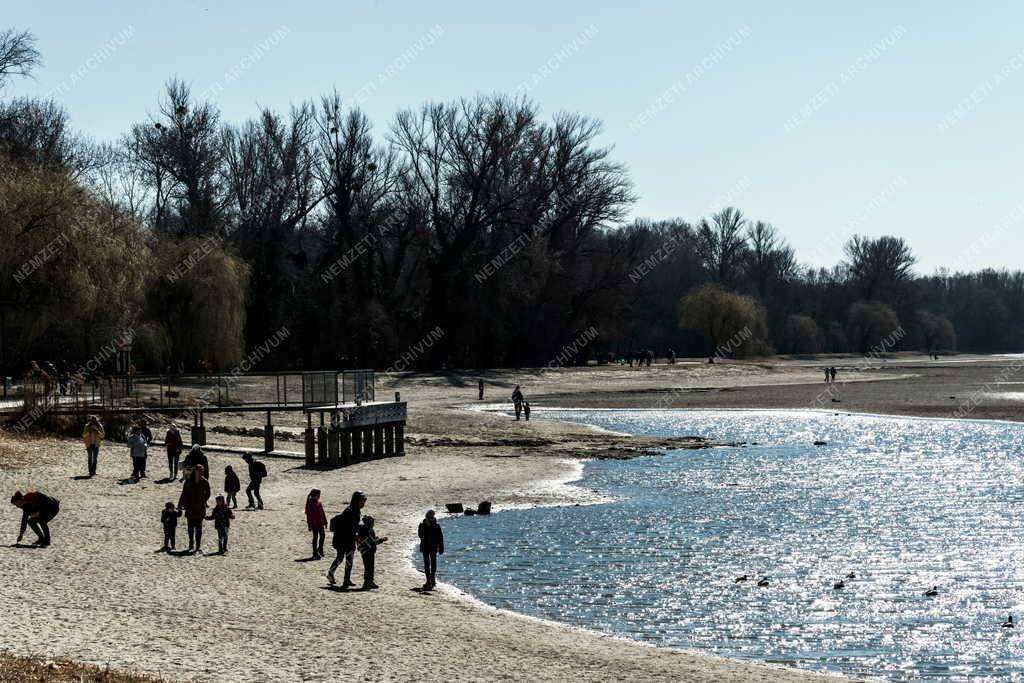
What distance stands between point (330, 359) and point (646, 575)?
56460 mm

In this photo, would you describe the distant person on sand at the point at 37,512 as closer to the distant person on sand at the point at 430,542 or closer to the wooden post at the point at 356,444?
the distant person on sand at the point at 430,542

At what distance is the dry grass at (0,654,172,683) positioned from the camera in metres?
12.7

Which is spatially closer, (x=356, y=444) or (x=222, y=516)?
(x=222, y=516)

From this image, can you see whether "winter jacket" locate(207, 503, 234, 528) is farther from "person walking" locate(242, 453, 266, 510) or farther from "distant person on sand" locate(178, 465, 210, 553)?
"person walking" locate(242, 453, 266, 510)

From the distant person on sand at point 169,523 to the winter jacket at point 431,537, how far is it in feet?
17.1

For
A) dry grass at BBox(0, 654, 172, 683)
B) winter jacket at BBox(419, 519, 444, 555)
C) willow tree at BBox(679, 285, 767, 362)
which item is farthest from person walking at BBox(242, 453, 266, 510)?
willow tree at BBox(679, 285, 767, 362)

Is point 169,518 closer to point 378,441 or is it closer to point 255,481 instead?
point 255,481

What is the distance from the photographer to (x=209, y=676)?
14016 millimetres

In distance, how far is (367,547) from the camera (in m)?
20.1

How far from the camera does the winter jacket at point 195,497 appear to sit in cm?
2205

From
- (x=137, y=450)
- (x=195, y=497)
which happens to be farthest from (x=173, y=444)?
(x=195, y=497)

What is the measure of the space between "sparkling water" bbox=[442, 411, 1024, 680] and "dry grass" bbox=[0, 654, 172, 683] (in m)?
7.84

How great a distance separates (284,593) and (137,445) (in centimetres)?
1273

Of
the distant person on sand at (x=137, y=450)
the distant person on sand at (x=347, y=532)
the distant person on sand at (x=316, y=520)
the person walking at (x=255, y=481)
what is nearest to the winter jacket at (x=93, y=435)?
the distant person on sand at (x=137, y=450)
